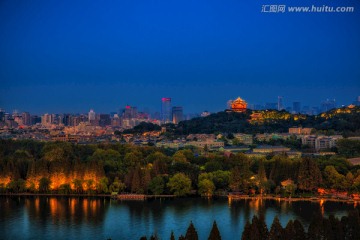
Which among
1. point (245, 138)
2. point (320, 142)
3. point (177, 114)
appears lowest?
point (320, 142)

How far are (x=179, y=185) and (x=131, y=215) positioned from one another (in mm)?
2714

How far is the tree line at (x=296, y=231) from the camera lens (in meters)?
8.96

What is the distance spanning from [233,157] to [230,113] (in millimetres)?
18614

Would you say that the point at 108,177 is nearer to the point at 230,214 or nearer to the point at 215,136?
the point at 230,214

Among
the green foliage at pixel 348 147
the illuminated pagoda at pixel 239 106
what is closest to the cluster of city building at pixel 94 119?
the illuminated pagoda at pixel 239 106

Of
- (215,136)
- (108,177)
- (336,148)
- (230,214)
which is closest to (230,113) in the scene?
(215,136)

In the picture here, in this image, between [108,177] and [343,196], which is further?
[108,177]

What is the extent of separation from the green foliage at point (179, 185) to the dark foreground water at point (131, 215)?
468mm

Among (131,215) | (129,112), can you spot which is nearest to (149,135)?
(131,215)

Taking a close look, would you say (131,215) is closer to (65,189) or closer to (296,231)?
(65,189)

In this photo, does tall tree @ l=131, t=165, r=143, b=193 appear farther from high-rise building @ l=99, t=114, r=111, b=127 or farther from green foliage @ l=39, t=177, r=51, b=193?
high-rise building @ l=99, t=114, r=111, b=127

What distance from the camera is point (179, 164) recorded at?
17.2m

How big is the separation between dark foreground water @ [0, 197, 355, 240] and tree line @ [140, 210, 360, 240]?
1.57m

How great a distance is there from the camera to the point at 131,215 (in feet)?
41.9
